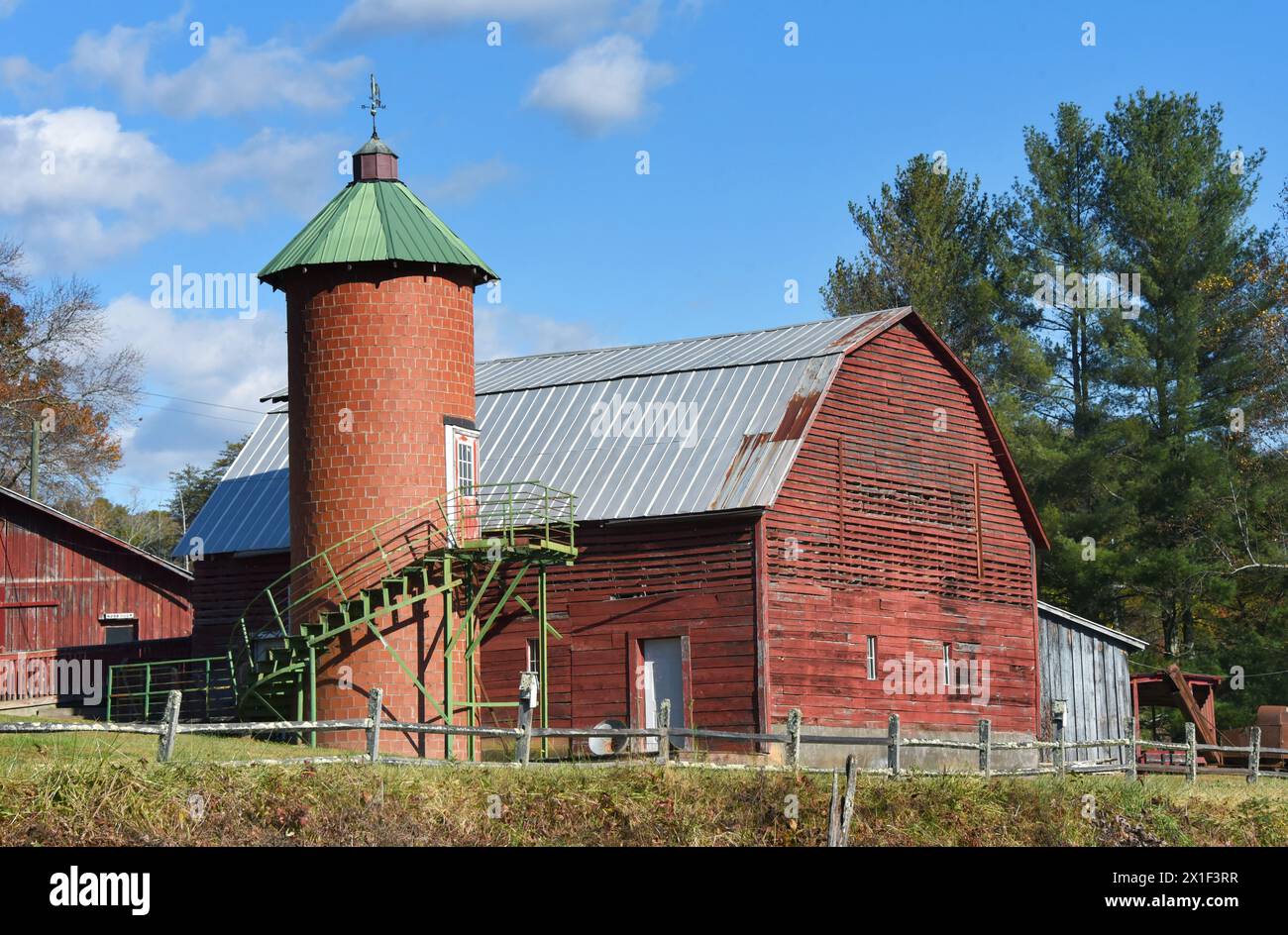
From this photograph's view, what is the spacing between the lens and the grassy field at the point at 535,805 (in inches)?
687

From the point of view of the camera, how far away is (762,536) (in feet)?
101

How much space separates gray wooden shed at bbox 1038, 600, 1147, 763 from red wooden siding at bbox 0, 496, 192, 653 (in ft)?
66.3

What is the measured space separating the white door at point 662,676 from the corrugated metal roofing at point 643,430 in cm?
240

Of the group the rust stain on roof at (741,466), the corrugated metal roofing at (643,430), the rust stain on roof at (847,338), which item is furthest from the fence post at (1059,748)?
the rust stain on roof at (847,338)

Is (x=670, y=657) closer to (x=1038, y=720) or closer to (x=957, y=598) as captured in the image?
(x=957, y=598)

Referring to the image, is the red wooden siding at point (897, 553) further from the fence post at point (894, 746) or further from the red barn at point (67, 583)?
the red barn at point (67, 583)

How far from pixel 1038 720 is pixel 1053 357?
24.6 m

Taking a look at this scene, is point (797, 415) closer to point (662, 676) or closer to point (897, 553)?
point (897, 553)

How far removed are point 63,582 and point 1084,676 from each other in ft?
77.1

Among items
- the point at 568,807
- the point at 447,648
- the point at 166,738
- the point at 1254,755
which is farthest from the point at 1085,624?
the point at 166,738

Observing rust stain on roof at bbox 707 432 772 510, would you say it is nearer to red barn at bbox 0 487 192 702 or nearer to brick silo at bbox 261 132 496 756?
brick silo at bbox 261 132 496 756

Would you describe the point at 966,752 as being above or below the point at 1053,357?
below
